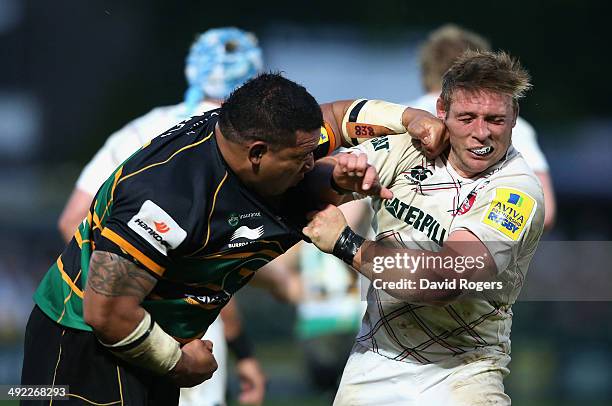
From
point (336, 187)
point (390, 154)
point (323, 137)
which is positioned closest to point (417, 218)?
point (390, 154)

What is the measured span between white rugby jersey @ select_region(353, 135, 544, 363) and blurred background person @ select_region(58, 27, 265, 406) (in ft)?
5.59

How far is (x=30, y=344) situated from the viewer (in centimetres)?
413

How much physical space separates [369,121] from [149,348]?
1.30 m

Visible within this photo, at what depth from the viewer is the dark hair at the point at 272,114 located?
3.66 meters

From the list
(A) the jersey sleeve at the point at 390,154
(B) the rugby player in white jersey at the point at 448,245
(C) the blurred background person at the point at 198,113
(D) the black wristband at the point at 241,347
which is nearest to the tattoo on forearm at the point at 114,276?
(B) the rugby player in white jersey at the point at 448,245

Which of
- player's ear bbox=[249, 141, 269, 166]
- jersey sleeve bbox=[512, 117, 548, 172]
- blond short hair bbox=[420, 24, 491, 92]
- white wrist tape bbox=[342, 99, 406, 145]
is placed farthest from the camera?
blond short hair bbox=[420, 24, 491, 92]

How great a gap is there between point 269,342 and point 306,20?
3669 millimetres

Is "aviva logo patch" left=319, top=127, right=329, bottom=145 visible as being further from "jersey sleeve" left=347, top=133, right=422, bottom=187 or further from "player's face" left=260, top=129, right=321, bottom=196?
"player's face" left=260, top=129, right=321, bottom=196

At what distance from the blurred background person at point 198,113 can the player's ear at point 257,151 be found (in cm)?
198

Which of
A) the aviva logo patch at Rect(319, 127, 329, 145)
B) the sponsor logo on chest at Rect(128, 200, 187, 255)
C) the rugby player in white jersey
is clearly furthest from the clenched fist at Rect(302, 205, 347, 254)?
the sponsor logo on chest at Rect(128, 200, 187, 255)

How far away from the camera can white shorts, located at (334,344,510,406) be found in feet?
13.6

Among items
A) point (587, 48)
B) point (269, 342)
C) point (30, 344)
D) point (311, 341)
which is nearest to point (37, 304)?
point (30, 344)

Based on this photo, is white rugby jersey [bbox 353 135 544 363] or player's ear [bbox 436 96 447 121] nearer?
white rugby jersey [bbox 353 135 544 363]

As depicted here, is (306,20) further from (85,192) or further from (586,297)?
(85,192)
